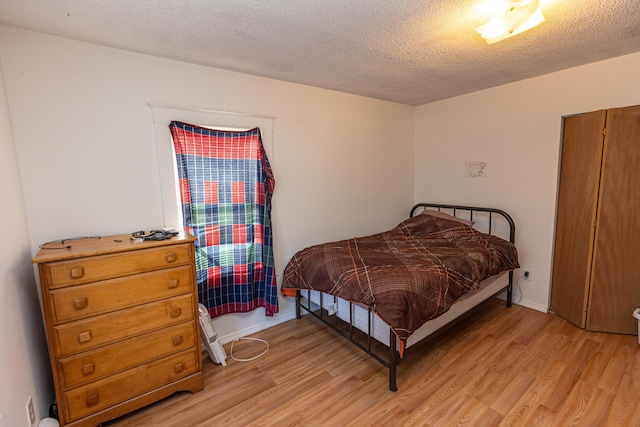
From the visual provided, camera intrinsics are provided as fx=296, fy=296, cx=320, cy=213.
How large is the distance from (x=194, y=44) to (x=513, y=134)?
122 inches

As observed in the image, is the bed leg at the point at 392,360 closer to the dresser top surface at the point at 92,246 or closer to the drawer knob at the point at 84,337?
the dresser top surface at the point at 92,246

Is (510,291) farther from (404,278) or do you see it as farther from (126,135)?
(126,135)

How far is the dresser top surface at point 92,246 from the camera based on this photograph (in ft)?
4.98

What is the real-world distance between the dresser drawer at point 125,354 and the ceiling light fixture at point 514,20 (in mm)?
2531

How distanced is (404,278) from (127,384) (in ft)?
6.01

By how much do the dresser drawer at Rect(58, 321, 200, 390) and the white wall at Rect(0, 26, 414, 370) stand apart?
668 mm

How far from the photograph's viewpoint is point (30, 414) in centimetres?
149

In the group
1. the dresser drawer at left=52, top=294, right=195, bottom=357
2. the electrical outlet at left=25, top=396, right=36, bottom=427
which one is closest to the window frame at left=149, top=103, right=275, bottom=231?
the dresser drawer at left=52, top=294, right=195, bottom=357

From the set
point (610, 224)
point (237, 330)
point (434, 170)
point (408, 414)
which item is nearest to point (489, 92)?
point (434, 170)

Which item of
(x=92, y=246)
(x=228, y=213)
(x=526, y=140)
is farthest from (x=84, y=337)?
(x=526, y=140)

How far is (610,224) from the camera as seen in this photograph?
98.1 inches

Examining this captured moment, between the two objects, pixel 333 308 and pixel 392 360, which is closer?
pixel 392 360

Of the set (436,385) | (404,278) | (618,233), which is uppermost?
(618,233)

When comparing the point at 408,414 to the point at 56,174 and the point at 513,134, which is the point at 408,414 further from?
the point at 513,134
